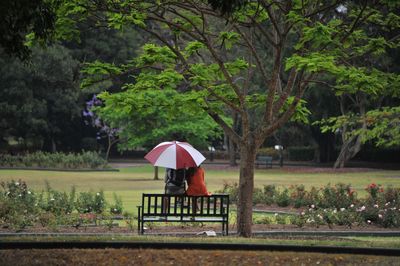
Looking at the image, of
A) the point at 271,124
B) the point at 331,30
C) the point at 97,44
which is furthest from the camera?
the point at 97,44

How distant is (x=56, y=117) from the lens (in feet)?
234

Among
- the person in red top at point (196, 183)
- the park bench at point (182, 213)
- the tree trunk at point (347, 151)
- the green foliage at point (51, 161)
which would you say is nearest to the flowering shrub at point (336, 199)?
the person in red top at point (196, 183)

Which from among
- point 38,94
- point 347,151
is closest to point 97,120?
point 38,94

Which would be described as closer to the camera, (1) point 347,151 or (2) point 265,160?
(1) point 347,151

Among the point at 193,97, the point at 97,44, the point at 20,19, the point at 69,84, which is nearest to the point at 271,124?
the point at 193,97

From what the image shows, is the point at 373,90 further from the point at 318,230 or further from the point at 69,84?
the point at 69,84

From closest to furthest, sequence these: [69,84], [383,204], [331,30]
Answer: [331,30] < [383,204] < [69,84]

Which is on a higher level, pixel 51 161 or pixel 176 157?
pixel 176 157

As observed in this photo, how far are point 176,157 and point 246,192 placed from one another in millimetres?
3034

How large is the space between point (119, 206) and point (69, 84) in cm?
4728

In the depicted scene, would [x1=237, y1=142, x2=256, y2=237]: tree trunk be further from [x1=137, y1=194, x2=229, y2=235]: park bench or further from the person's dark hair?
the person's dark hair

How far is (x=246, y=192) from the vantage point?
16766 mm

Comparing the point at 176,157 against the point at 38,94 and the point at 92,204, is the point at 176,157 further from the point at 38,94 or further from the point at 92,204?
the point at 38,94

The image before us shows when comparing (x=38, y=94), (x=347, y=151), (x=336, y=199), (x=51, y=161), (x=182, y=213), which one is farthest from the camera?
(x=38, y=94)
